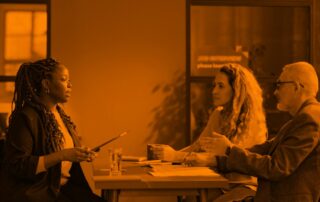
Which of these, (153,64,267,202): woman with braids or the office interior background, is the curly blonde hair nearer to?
(153,64,267,202): woman with braids

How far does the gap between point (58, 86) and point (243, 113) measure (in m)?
1.17

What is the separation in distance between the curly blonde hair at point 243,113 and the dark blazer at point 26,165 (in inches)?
46.0

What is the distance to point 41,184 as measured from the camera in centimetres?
288

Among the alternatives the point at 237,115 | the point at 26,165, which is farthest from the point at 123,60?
the point at 26,165

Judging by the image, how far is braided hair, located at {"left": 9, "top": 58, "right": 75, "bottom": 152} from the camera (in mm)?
3004

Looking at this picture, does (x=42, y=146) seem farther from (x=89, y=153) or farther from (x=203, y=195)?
(x=203, y=195)

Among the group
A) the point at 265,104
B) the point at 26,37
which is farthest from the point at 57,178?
the point at 265,104

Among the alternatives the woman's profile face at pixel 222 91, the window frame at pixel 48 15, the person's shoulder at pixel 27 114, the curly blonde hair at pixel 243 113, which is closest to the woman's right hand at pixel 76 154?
the person's shoulder at pixel 27 114

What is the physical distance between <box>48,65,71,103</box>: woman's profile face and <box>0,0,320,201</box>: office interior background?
67.4 inches

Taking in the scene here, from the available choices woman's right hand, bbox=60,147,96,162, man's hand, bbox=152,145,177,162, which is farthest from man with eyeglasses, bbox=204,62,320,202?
woman's right hand, bbox=60,147,96,162

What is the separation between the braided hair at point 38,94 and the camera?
3.00 m

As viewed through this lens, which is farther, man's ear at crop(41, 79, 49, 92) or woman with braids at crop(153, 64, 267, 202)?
woman with braids at crop(153, 64, 267, 202)

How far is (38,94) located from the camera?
3148 mm

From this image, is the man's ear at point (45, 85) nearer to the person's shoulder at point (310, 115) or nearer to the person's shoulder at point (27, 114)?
the person's shoulder at point (27, 114)
